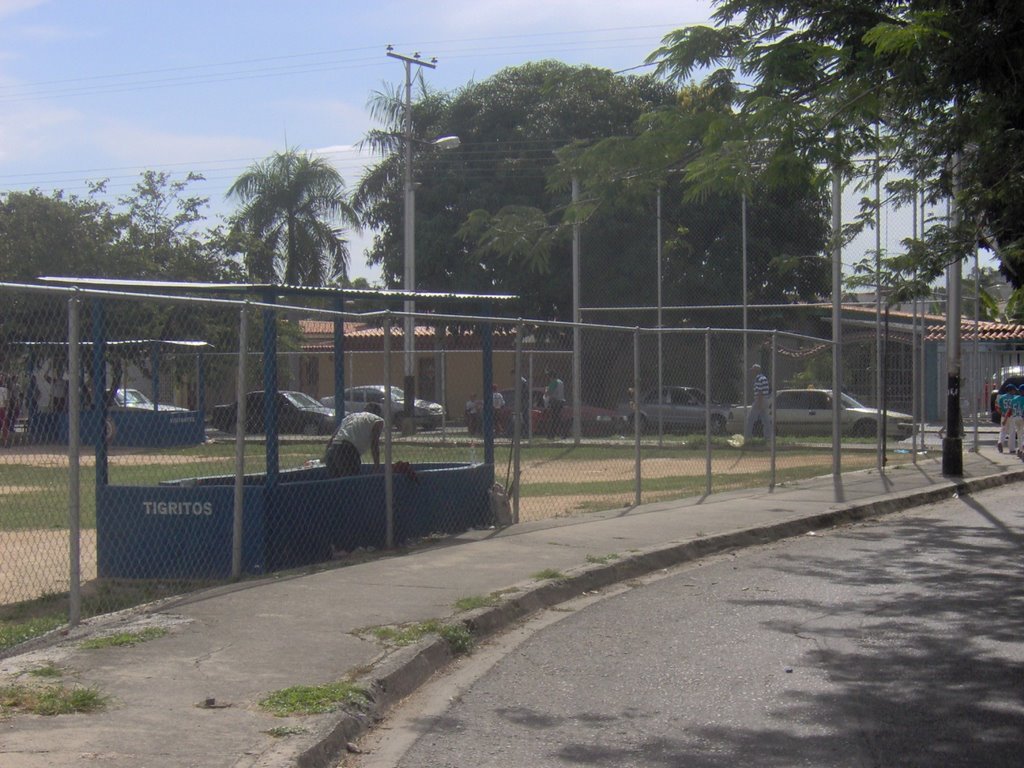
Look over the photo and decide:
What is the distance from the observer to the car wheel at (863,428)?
28.6 meters

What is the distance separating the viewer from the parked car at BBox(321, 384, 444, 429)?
40.0ft

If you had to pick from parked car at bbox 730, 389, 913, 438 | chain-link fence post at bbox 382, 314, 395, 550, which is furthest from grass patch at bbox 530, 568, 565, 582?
parked car at bbox 730, 389, 913, 438

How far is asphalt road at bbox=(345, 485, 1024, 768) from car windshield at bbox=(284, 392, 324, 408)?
3223mm

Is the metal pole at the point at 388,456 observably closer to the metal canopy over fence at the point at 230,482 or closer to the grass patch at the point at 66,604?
the metal canopy over fence at the point at 230,482

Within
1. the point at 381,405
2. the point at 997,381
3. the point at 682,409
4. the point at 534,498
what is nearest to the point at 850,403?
the point at 997,381

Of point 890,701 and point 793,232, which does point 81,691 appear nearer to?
point 890,701

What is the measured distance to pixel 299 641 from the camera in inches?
283

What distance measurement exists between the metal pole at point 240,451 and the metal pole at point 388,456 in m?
Result: 1.55

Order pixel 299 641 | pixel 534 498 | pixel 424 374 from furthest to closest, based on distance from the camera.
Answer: pixel 534 498 → pixel 424 374 → pixel 299 641

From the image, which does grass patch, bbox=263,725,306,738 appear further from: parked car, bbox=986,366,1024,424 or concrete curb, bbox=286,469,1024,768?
parked car, bbox=986,366,1024,424

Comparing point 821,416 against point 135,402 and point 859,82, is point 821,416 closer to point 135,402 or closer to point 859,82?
point 859,82

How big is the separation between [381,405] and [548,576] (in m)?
3.32

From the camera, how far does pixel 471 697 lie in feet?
21.7

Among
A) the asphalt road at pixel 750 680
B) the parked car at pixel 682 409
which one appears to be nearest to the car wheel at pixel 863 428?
the parked car at pixel 682 409
